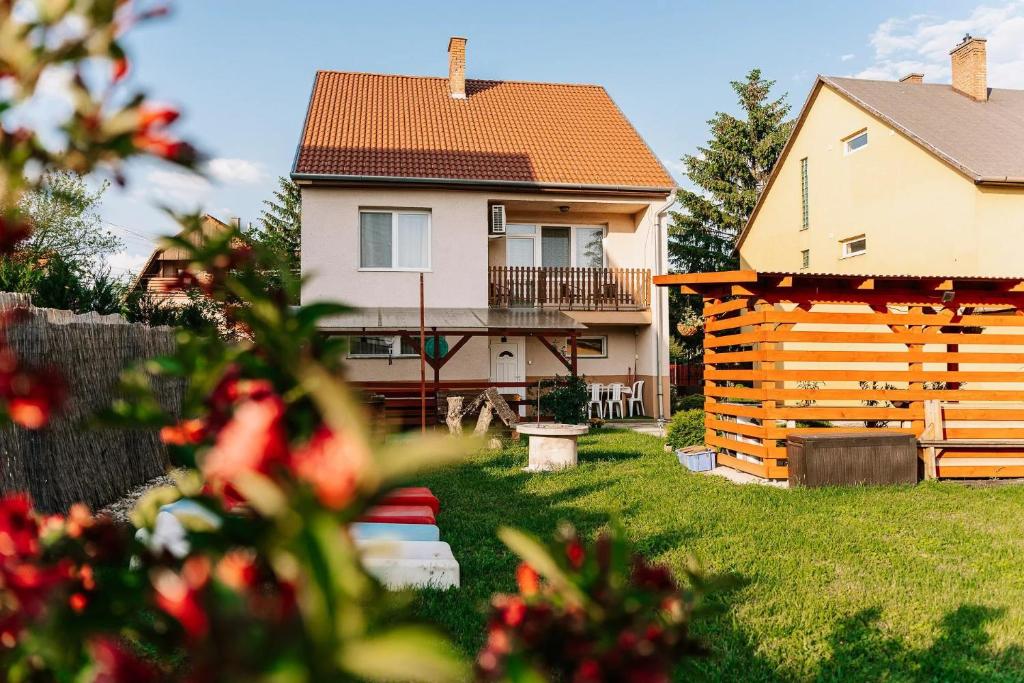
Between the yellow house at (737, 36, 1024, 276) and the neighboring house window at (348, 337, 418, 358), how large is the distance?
12866mm

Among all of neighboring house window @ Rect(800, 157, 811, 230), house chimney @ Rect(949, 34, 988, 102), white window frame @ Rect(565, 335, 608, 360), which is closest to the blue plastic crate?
white window frame @ Rect(565, 335, 608, 360)

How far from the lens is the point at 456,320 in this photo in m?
16.5

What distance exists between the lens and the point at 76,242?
1163 inches

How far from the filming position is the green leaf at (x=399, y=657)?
502 millimetres

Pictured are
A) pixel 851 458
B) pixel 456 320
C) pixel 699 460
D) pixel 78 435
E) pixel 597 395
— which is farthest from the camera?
pixel 597 395

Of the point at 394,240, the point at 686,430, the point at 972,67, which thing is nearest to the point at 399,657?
the point at 686,430

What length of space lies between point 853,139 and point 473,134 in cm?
1112

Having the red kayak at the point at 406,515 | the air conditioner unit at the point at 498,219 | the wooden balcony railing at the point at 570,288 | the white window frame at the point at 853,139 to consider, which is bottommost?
the red kayak at the point at 406,515

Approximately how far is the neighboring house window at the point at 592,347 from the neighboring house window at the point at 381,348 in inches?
197

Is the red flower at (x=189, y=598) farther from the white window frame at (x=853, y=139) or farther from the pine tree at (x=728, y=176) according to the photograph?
the pine tree at (x=728, y=176)

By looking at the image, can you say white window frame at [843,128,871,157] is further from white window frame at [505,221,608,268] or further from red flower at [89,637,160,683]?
red flower at [89,637,160,683]

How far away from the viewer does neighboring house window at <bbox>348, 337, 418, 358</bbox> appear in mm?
18281

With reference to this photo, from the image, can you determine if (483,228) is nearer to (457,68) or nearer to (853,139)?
(457,68)

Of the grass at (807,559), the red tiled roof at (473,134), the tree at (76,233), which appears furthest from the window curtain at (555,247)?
the tree at (76,233)
